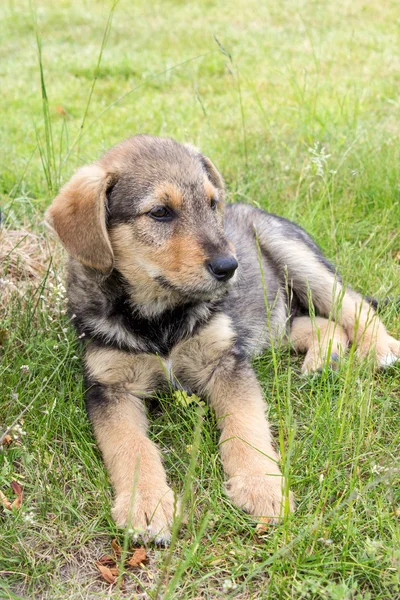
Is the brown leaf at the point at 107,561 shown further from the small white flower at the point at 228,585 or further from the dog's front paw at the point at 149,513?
the small white flower at the point at 228,585

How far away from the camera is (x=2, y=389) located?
3498mm

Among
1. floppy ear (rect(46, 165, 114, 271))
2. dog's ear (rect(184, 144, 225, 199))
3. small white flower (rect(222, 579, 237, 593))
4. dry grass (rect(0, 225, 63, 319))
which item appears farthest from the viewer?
dry grass (rect(0, 225, 63, 319))

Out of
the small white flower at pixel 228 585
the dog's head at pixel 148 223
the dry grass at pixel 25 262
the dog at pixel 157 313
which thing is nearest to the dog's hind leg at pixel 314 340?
the dog at pixel 157 313

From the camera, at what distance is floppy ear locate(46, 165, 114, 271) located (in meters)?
3.28

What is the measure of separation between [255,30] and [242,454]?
904cm

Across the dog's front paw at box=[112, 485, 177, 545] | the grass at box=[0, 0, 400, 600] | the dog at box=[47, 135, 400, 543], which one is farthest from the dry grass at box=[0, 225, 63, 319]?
the dog's front paw at box=[112, 485, 177, 545]

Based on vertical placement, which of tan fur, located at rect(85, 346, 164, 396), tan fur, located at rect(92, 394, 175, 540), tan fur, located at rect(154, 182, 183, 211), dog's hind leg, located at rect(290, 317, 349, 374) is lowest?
dog's hind leg, located at rect(290, 317, 349, 374)

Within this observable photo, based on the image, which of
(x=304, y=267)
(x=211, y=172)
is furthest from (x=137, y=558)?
(x=304, y=267)

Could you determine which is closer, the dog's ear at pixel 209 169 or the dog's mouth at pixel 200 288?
the dog's mouth at pixel 200 288

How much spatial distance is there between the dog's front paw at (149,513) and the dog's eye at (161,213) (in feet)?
4.15

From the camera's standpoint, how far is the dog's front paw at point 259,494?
9.17ft

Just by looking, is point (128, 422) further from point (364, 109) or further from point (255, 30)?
point (255, 30)

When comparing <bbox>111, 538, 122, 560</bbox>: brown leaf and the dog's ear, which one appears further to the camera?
the dog's ear

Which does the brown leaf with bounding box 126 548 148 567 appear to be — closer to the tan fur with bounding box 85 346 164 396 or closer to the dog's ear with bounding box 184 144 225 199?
the tan fur with bounding box 85 346 164 396
